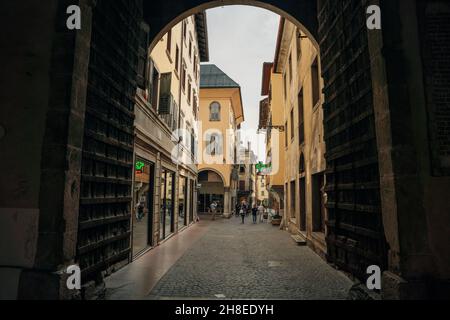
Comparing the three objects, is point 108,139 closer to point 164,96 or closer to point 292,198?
point 164,96

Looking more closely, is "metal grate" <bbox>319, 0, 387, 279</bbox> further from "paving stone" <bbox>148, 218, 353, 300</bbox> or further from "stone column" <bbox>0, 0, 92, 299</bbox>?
"stone column" <bbox>0, 0, 92, 299</bbox>

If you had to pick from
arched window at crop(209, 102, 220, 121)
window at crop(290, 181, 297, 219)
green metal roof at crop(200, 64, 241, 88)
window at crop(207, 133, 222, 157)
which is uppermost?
green metal roof at crop(200, 64, 241, 88)

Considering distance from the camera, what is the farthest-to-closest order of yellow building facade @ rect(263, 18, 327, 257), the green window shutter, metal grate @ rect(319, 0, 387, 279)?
1. the green window shutter
2. yellow building facade @ rect(263, 18, 327, 257)
3. metal grate @ rect(319, 0, 387, 279)

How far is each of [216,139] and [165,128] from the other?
1811 centimetres

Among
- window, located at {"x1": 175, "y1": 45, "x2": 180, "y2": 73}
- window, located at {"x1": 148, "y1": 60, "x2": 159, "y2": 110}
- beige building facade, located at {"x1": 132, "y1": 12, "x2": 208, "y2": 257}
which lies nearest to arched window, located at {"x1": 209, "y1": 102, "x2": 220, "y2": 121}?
beige building facade, located at {"x1": 132, "y1": 12, "x2": 208, "y2": 257}

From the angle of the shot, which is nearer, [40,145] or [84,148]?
[40,145]

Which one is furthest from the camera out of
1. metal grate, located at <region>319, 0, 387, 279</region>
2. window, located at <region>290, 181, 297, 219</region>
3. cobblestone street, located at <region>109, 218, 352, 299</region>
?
window, located at <region>290, 181, 297, 219</region>

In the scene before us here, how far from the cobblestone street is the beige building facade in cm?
246

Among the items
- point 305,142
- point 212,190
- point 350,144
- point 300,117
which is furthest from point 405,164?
point 212,190

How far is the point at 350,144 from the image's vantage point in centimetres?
524

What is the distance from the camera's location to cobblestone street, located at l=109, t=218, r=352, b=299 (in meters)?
5.57

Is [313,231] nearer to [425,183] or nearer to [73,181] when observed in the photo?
[425,183]

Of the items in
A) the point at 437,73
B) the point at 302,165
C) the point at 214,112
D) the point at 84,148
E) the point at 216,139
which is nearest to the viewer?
the point at 437,73
